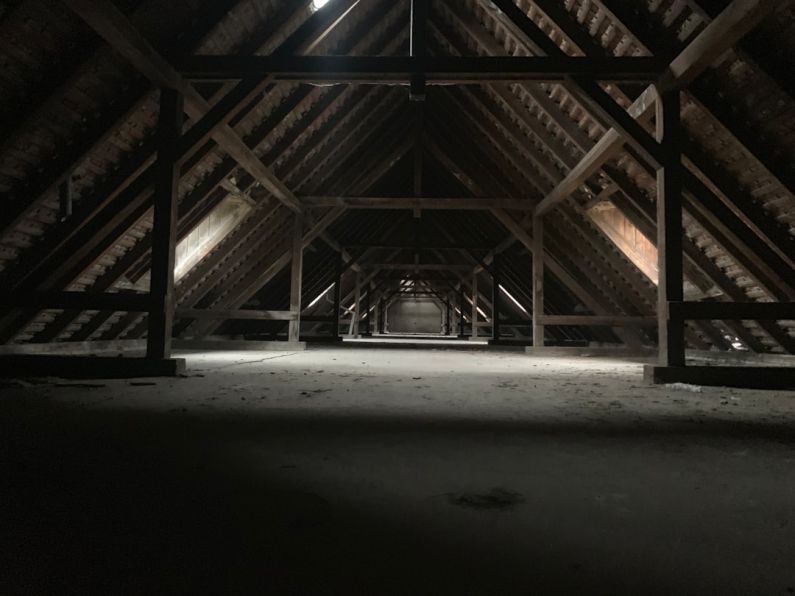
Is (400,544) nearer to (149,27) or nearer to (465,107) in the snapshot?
(149,27)

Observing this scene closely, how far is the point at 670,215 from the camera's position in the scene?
4535 mm

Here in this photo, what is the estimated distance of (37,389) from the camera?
140 inches

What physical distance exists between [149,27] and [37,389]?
10.2 feet

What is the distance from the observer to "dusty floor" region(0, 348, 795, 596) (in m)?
1.04

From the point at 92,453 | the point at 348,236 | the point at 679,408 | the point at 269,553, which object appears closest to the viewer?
the point at 269,553

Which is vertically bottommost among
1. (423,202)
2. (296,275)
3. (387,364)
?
(387,364)

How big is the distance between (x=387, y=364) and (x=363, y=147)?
15.9ft

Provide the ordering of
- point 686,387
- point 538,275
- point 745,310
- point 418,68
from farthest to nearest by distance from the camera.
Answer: point 538,275
point 418,68
point 745,310
point 686,387

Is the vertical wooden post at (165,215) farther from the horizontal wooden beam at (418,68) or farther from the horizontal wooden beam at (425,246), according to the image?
the horizontal wooden beam at (425,246)

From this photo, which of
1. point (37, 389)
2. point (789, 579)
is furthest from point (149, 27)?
point (789, 579)

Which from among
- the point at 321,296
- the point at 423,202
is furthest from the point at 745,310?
the point at 321,296

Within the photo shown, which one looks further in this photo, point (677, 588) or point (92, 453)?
point (92, 453)

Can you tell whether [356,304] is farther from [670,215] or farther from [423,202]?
[670,215]

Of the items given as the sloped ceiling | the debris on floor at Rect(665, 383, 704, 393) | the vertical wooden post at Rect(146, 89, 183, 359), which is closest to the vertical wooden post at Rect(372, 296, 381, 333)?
the sloped ceiling
